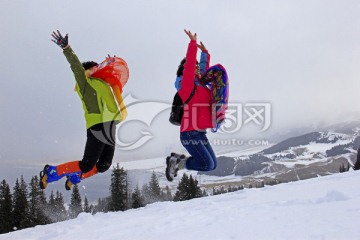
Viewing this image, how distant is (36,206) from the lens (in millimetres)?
45031

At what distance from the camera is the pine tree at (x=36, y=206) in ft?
138

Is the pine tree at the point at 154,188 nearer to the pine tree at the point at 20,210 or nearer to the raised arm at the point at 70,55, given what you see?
the pine tree at the point at 20,210

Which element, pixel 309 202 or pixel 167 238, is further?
pixel 309 202

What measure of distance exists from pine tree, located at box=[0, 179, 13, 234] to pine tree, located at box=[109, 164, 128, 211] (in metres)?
12.9

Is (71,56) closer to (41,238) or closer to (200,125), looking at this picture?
(200,125)

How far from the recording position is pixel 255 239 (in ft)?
9.45

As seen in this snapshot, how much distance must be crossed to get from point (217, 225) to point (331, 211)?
130 centimetres

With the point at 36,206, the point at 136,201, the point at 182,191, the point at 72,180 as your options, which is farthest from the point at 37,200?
the point at 72,180

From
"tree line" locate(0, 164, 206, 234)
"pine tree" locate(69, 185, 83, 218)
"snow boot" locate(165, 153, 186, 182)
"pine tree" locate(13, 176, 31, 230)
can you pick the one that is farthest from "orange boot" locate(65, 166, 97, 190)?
"pine tree" locate(69, 185, 83, 218)

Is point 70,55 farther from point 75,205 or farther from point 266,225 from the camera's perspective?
point 75,205

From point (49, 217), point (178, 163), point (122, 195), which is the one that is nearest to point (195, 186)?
point (122, 195)

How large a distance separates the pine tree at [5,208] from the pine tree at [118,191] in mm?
12915

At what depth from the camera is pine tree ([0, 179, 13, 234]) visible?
128ft

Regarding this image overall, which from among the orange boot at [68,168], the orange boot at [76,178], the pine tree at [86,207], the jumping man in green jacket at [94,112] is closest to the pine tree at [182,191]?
the pine tree at [86,207]
